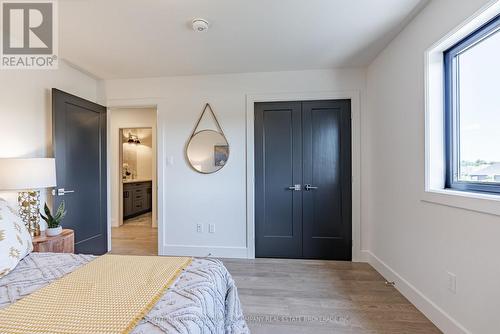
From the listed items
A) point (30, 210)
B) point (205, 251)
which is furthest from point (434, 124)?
point (30, 210)

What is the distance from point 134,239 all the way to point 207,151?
2.09 m

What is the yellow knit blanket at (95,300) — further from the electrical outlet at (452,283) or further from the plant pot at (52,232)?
the electrical outlet at (452,283)

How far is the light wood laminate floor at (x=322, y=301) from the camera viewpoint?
1782 mm

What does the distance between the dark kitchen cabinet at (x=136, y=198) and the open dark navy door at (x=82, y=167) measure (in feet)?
7.95

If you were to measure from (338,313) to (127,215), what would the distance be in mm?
5080

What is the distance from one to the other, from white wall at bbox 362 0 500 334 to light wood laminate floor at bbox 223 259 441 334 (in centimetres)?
18

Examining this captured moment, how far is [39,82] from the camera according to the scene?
2.50 meters

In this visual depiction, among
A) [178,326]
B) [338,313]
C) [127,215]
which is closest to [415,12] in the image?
[338,313]

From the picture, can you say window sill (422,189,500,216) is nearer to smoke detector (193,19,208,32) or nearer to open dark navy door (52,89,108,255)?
smoke detector (193,19,208,32)

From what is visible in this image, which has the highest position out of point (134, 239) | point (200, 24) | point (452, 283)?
point (200, 24)

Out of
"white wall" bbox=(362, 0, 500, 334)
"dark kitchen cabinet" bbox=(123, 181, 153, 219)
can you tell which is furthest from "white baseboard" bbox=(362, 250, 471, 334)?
"dark kitchen cabinet" bbox=(123, 181, 153, 219)

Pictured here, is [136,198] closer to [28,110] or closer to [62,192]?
[62,192]

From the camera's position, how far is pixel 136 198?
6059mm

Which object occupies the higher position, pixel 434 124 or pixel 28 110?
pixel 28 110
